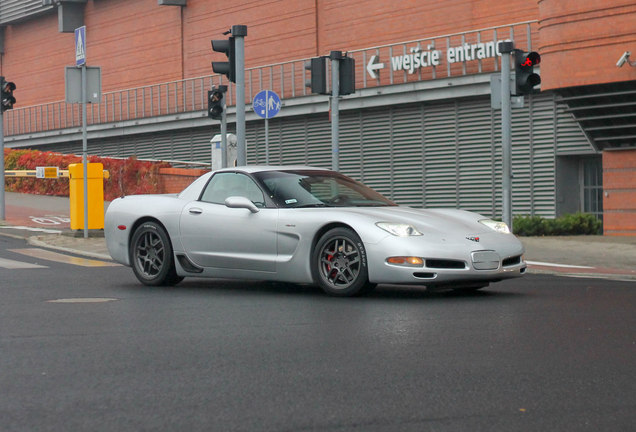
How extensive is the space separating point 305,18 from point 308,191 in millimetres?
22417

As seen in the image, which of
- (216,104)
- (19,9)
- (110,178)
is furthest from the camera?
(19,9)

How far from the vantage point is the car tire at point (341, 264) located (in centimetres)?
1041

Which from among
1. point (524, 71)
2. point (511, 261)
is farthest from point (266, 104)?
point (511, 261)

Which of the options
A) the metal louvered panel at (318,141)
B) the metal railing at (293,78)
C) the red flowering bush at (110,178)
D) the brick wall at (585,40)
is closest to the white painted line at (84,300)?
the brick wall at (585,40)

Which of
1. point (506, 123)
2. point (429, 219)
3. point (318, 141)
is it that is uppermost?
point (318, 141)

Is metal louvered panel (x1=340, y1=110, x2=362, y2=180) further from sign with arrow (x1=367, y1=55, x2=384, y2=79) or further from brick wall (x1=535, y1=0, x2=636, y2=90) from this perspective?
brick wall (x1=535, y1=0, x2=636, y2=90)

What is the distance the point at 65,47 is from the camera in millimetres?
45438

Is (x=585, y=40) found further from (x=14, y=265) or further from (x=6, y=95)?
(x=6, y=95)

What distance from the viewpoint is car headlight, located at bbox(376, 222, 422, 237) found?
10352 millimetres

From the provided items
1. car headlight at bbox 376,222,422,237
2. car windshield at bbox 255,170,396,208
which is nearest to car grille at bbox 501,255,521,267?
car headlight at bbox 376,222,422,237

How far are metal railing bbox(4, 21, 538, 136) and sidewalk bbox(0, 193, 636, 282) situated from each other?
6596 millimetres

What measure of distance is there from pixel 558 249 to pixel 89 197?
850 centimetres

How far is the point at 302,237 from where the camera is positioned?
10.8 m

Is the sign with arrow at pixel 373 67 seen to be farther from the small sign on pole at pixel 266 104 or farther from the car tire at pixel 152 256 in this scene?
the car tire at pixel 152 256
